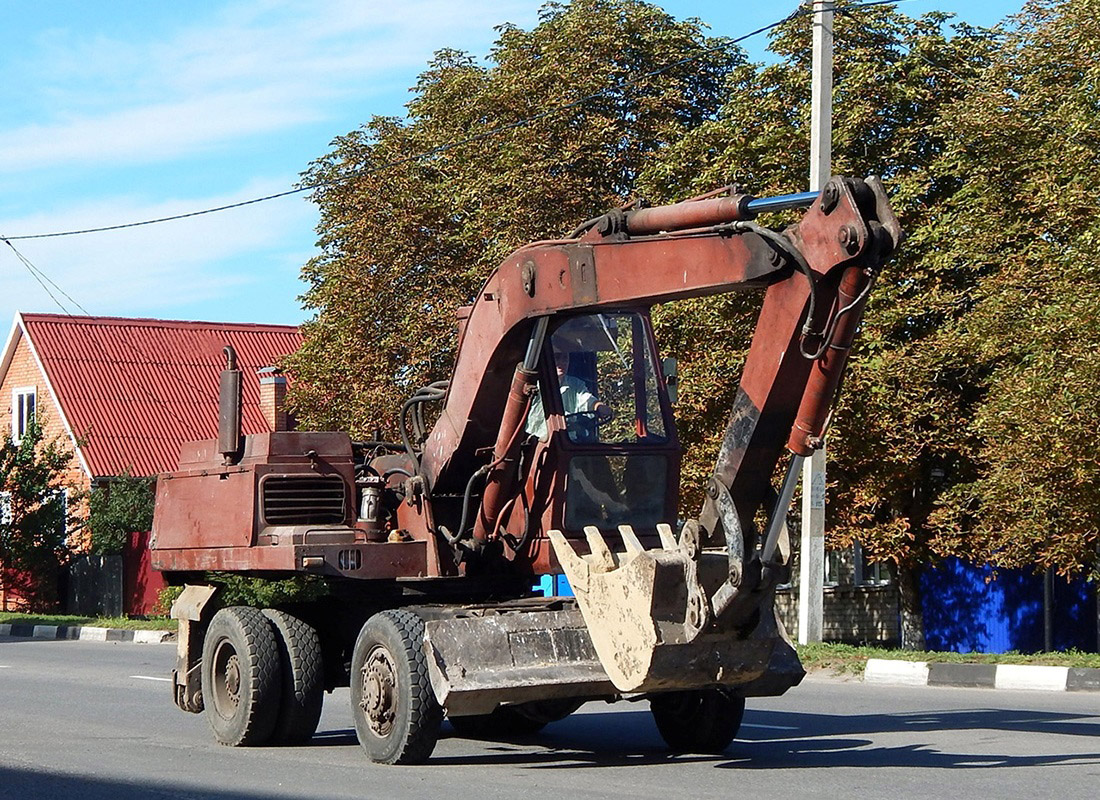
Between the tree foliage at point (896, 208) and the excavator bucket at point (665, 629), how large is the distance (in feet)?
31.8

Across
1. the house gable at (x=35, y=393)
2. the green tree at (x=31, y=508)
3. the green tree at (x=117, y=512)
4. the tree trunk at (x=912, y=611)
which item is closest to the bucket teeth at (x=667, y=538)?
the tree trunk at (x=912, y=611)

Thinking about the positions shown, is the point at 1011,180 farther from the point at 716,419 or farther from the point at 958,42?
the point at 716,419

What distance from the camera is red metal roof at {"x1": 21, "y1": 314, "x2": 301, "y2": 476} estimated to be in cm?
3956

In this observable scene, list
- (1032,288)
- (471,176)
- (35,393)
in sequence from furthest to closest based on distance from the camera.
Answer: (35,393) → (471,176) → (1032,288)

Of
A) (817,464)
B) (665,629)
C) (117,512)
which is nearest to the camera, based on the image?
(665,629)

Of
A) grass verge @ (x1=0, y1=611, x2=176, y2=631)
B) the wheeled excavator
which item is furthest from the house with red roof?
the wheeled excavator

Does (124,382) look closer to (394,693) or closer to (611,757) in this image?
(611,757)

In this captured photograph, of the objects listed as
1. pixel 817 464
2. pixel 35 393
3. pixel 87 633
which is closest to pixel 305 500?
pixel 817 464

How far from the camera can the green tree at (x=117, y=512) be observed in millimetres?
34562

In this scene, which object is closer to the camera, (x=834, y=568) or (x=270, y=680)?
(x=270, y=680)

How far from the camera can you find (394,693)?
9.93 meters

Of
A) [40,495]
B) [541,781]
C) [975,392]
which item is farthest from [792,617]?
[541,781]

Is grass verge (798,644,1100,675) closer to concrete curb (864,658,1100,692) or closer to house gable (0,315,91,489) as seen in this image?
Answer: concrete curb (864,658,1100,692)

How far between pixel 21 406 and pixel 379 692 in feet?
117
